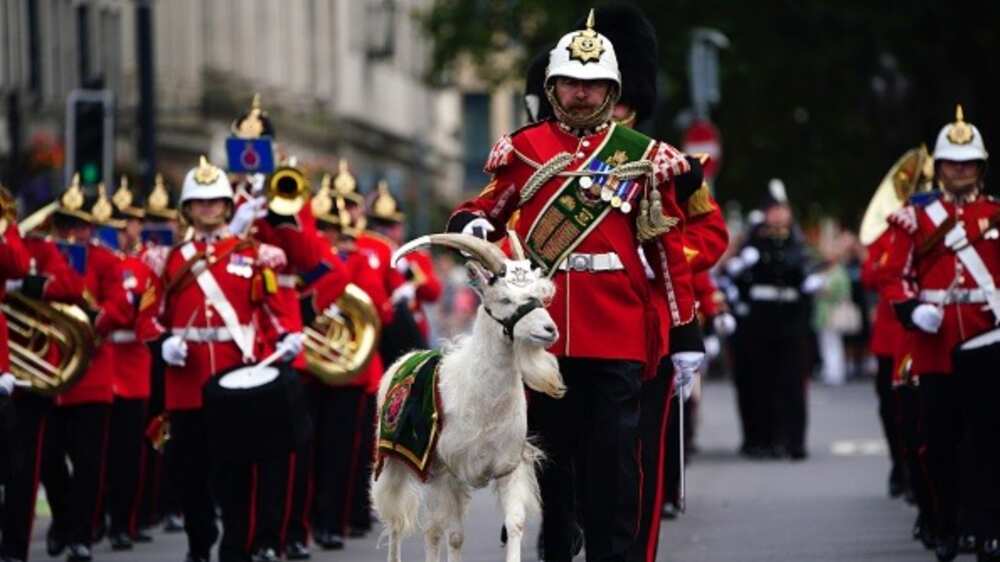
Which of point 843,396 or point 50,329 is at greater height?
point 50,329

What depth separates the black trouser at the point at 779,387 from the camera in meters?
27.1

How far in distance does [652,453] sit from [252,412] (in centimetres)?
264

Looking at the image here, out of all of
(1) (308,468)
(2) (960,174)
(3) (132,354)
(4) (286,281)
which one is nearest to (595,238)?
(2) (960,174)

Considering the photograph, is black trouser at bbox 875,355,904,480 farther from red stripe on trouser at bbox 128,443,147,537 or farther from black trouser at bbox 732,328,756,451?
black trouser at bbox 732,328,756,451

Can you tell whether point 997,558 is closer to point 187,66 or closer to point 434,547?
point 434,547

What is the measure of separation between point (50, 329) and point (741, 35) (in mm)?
29681

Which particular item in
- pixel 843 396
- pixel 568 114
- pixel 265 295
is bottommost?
pixel 843 396

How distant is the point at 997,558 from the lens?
15.7 m

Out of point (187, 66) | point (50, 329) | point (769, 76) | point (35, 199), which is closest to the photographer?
point (50, 329)

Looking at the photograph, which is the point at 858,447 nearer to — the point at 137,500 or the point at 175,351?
the point at 137,500

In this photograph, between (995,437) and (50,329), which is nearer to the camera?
(995,437)

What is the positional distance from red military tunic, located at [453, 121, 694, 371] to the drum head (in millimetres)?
2638

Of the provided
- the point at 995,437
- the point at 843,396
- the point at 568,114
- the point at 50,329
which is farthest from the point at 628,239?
the point at 843,396

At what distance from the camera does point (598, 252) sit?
13.5 m
